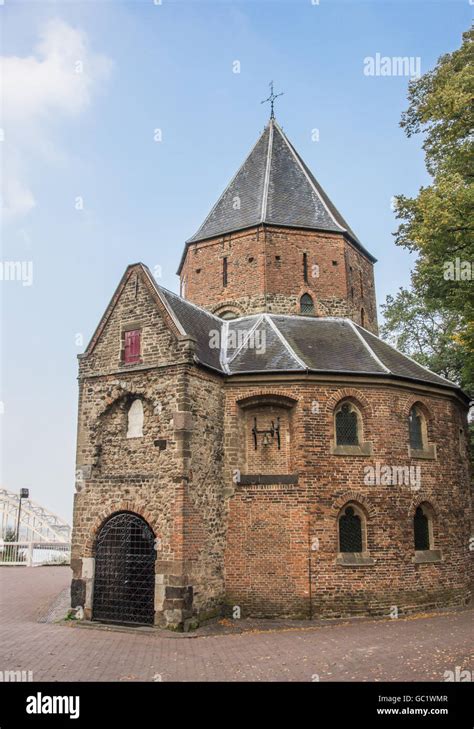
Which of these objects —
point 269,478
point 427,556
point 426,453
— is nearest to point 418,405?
point 426,453

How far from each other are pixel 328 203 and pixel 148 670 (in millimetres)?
19925

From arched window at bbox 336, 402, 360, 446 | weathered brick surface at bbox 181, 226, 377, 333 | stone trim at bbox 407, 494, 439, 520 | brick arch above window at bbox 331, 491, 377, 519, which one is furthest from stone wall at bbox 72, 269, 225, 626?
stone trim at bbox 407, 494, 439, 520

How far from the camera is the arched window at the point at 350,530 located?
16.3m

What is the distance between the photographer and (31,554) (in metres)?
29.3

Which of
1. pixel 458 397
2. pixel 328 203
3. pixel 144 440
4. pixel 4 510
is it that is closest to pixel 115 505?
pixel 144 440

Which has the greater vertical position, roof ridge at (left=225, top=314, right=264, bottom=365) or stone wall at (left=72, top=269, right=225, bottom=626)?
roof ridge at (left=225, top=314, right=264, bottom=365)

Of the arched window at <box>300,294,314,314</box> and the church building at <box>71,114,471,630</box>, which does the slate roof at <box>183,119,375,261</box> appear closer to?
the arched window at <box>300,294,314,314</box>

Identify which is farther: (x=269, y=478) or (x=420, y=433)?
(x=420, y=433)

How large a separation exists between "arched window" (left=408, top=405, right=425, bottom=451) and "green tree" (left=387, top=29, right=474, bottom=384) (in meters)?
2.34

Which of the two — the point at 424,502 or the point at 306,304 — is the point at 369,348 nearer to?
the point at 306,304

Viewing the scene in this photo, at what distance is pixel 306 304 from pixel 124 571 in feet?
37.7

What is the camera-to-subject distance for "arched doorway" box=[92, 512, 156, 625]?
14.9 metres

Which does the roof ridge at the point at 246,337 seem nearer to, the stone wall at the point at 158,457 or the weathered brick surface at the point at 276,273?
Answer: the weathered brick surface at the point at 276,273

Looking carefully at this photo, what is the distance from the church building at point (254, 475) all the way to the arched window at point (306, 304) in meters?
2.01
